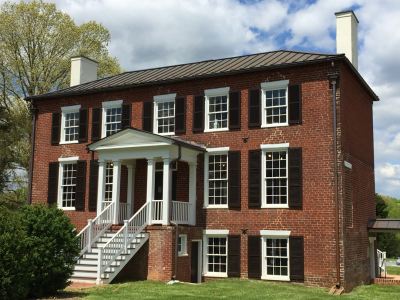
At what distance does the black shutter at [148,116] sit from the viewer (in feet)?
68.3

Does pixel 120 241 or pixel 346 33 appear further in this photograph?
pixel 346 33

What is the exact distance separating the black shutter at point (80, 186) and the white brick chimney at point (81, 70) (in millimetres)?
5695

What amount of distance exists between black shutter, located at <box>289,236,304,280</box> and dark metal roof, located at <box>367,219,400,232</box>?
421cm

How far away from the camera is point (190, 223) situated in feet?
62.0

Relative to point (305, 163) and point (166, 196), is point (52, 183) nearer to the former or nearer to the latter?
point (166, 196)

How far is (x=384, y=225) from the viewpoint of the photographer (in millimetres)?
19484

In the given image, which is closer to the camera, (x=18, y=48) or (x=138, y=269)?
(x=138, y=269)

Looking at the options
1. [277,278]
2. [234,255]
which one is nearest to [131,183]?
[234,255]

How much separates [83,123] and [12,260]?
11.5m

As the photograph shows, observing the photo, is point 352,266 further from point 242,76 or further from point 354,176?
point 242,76

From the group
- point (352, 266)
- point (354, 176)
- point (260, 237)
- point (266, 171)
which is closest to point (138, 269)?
point (260, 237)

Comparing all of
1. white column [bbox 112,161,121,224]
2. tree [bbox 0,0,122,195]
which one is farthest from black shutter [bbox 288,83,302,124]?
tree [bbox 0,0,122,195]

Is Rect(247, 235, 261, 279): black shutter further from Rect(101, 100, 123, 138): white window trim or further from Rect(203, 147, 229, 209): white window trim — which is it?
Rect(101, 100, 123, 138): white window trim

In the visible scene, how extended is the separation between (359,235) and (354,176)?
7.38 ft
